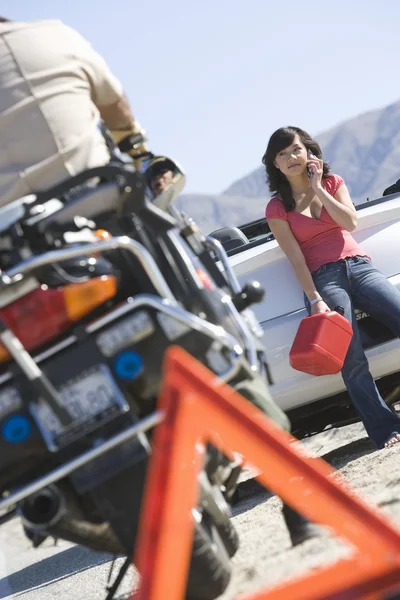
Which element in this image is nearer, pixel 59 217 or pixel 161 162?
pixel 59 217

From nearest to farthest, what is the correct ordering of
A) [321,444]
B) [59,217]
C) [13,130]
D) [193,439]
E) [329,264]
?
1. [193,439]
2. [59,217]
3. [13,130]
4. [329,264]
5. [321,444]

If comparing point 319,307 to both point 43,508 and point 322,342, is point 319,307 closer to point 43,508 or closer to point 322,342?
point 322,342

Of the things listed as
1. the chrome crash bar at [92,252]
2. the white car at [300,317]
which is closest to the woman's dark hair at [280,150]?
the white car at [300,317]

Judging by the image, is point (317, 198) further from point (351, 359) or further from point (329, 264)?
point (351, 359)

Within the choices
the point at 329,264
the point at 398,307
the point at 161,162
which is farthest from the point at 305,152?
the point at 161,162

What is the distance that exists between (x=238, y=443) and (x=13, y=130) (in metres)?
1.29

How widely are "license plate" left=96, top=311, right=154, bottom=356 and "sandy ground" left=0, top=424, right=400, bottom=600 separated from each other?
38.2 inches

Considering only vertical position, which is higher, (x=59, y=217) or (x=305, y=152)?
(x=59, y=217)

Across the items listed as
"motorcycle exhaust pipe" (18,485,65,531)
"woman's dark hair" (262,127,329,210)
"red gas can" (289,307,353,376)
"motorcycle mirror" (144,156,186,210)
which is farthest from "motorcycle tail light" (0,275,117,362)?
"woman's dark hair" (262,127,329,210)

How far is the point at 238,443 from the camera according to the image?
7.37 feet

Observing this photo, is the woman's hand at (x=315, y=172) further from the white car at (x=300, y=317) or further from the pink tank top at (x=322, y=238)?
the white car at (x=300, y=317)

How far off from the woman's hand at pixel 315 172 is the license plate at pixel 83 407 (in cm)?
313

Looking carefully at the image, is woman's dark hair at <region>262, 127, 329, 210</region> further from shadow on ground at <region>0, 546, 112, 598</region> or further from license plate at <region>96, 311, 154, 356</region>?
license plate at <region>96, 311, 154, 356</region>

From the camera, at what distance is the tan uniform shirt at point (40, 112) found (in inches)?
118
